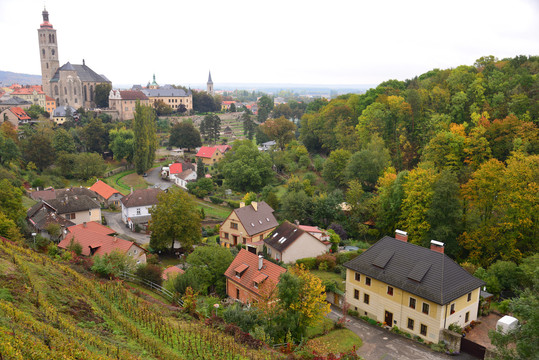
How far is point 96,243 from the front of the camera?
32469mm

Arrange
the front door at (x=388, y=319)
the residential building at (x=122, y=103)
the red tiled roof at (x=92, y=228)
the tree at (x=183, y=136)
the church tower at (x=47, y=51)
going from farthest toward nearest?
the church tower at (x=47, y=51) → the residential building at (x=122, y=103) → the tree at (x=183, y=136) → the red tiled roof at (x=92, y=228) → the front door at (x=388, y=319)

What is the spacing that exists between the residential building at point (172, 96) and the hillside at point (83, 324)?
337 ft

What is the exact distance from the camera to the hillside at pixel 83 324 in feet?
37.9

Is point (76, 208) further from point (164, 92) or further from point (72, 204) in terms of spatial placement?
point (164, 92)

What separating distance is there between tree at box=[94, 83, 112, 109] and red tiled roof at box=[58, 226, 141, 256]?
7725cm

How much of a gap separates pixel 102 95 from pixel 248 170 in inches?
2398

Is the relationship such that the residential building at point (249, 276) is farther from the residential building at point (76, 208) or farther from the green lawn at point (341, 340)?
the residential building at point (76, 208)

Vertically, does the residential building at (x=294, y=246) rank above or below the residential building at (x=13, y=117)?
below

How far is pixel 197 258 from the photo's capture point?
1136 inches

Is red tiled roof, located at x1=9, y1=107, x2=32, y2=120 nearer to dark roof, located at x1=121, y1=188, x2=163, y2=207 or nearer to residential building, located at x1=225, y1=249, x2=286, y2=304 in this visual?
dark roof, located at x1=121, y1=188, x2=163, y2=207

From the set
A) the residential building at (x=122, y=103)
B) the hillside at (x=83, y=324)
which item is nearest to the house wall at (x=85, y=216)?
the hillside at (x=83, y=324)

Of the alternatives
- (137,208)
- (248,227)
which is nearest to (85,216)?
(137,208)

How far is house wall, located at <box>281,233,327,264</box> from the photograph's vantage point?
117 feet

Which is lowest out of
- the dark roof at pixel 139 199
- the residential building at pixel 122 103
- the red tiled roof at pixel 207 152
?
the dark roof at pixel 139 199
